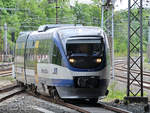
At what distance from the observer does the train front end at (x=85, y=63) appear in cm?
1364

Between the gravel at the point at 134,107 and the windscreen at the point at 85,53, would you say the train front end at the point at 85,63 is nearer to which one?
the windscreen at the point at 85,53

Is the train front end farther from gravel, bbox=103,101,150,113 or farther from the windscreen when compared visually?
gravel, bbox=103,101,150,113

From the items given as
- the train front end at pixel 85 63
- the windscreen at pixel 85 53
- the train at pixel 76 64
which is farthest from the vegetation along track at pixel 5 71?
the windscreen at pixel 85 53

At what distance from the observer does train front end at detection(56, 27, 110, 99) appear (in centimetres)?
1364

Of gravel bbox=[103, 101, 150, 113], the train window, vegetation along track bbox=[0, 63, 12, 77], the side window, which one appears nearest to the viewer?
gravel bbox=[103, 101, 150, 113]

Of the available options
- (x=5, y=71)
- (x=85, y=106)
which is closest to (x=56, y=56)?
(x=85, y=106)

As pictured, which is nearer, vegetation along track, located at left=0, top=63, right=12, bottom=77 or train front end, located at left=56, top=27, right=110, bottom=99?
train front end, located at left=56, top=27, right=110, bottom=99

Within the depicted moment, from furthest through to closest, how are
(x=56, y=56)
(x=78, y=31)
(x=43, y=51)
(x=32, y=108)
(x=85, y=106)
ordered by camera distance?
(x=43, y=51)
(x=78, y=31)
(x=56, y=56)
(x=85, y=106)
(x=32, y=108)

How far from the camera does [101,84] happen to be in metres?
14.0

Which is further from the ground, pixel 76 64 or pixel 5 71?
pixel 76 64

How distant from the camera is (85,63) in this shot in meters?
13.7

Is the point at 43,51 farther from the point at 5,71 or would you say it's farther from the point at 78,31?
the point at 5,71

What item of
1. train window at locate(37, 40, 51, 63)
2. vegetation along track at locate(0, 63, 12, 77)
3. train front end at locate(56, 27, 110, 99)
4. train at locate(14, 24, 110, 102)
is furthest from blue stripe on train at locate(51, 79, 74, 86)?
vegetation along track at locate(0, 63, 12, 77)

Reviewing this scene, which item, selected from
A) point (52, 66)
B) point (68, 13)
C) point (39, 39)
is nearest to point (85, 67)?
point (52, 66)
